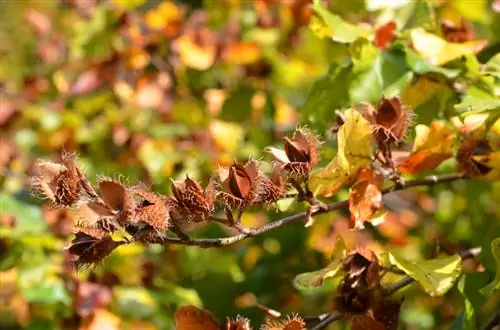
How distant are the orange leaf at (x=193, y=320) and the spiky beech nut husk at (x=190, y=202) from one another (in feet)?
0.38

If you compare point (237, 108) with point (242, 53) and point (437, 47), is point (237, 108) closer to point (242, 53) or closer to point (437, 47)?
point (242, 53)

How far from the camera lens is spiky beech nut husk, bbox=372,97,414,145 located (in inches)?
41.2

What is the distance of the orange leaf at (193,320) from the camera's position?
100 cm

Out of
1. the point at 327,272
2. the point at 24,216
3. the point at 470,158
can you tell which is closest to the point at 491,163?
the point at 470,158

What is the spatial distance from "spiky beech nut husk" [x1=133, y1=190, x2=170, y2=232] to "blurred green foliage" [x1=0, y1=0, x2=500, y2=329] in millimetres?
423

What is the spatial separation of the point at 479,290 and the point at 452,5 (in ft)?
2.91

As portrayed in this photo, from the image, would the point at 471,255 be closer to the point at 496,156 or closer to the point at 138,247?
the point at 496,156

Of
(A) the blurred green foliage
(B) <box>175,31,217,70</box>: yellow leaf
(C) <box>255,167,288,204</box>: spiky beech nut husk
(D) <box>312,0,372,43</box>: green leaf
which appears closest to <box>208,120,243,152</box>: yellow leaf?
(A) the blurred green foliage

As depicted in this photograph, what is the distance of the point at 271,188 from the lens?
38.7 inches

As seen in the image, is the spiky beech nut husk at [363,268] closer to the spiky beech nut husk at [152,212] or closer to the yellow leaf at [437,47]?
the spiky beech nut husk at [152,212]

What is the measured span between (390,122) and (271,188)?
18cm

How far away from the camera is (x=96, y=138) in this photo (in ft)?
7.64

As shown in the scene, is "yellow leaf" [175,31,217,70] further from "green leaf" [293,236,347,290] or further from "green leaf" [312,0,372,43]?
"green leaf" [293,236,347,290]

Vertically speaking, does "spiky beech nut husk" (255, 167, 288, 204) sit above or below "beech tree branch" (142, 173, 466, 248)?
above
